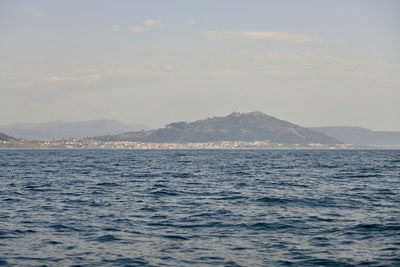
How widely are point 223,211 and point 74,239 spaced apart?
12.3 meters

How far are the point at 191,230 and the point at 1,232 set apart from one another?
10955 mm

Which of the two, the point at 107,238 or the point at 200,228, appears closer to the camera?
the point at 107,238

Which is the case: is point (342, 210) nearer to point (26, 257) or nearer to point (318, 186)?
point (318, 186)

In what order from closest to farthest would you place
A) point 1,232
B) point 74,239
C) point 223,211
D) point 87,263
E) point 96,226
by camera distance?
point 87,263 < point 74,239 < point 1,232 < point 96,226 < point 223,211

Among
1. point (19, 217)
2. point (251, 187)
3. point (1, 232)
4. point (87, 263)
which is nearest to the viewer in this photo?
point (87, 263)

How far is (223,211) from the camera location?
33.0m

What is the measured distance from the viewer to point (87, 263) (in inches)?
776

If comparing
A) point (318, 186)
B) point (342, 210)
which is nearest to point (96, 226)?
point (342, 210)

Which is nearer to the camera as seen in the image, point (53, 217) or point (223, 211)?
point (53, 217)

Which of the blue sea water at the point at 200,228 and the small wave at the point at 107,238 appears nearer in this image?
the blue sea water at the point at 200,228

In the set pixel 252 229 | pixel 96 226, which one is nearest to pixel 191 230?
pixel 252 229

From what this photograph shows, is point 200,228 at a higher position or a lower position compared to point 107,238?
higher

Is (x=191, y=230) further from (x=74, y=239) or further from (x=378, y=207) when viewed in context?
(x=378, y=207)

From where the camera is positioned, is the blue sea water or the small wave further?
the small wave
